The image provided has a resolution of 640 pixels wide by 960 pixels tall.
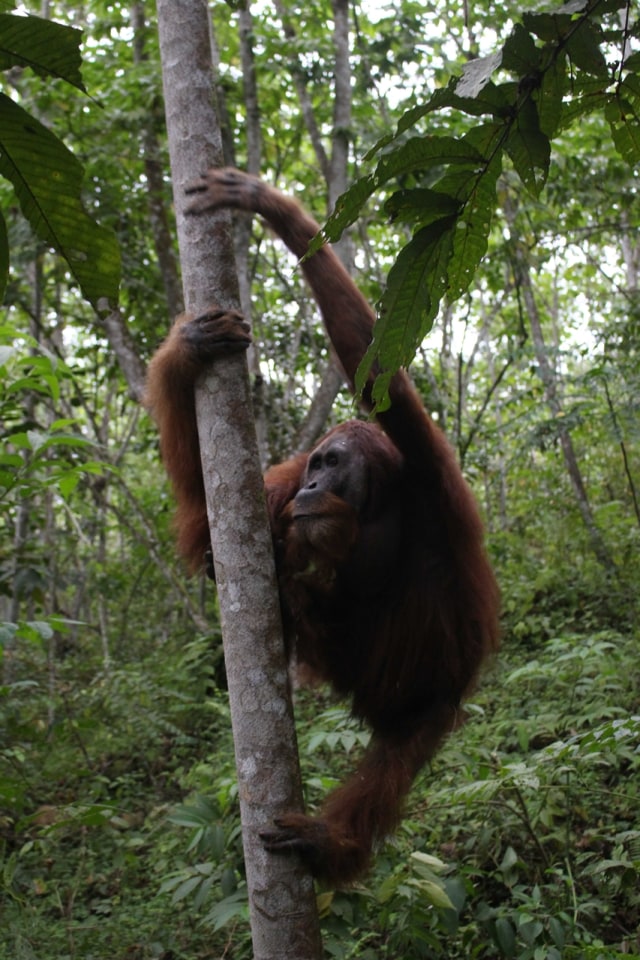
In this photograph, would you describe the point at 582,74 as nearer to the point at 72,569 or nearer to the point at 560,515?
the point at 560,515

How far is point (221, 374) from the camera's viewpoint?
234cm

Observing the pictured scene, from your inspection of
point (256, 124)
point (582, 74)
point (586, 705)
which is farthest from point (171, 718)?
point (582, 74)

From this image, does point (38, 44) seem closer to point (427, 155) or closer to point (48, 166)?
point (48, 166)

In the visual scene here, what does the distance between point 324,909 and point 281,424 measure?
449 cm

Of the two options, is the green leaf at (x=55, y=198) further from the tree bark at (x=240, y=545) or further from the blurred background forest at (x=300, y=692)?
the tree bark at (x=240, y=545)

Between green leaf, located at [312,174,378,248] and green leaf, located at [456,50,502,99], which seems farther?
green leaf, located at [312,174,378,248]

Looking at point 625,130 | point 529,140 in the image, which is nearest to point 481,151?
point 529,140

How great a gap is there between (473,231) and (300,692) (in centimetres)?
492

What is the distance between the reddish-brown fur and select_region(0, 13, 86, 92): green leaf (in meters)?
1.67

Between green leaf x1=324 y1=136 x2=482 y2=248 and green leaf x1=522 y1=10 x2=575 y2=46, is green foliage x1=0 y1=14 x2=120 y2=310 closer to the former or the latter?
green leaf x1=324 y1=136 x2=482 y2=248

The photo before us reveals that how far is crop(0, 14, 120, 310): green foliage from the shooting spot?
97cm

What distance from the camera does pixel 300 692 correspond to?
588cm

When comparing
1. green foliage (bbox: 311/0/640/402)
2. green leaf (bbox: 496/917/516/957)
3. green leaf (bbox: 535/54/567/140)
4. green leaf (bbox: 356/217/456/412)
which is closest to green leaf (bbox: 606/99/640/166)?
green foliage (bbox: 311/0/640/402)

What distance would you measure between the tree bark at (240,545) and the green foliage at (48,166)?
3.59ft
